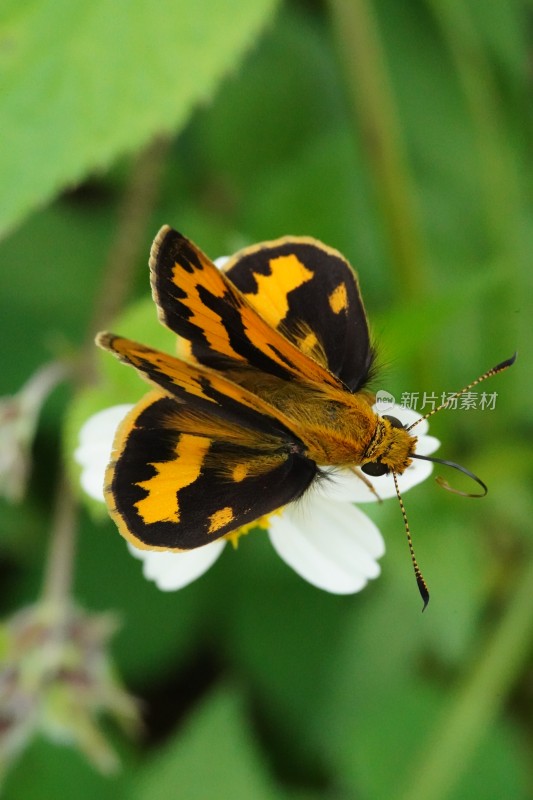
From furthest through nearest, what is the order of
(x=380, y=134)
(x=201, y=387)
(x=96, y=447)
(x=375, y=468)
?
(x=380, y=134), (x=96, y=447), (x=375, y=468), (x=201, y=387)

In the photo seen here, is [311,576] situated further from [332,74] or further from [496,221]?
[332,74]

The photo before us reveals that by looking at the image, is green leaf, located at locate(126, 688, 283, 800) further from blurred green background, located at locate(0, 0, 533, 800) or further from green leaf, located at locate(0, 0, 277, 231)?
green leaf, located at locate(0, 0, 277, 231)

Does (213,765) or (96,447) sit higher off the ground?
(96,447)

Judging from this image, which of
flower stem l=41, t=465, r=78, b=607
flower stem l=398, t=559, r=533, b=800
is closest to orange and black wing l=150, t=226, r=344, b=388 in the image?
flower stem l=41, t=465, r=78, b=607

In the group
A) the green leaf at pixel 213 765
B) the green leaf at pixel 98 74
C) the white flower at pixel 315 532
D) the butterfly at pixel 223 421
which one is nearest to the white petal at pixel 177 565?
the white flower at pixel 315 532

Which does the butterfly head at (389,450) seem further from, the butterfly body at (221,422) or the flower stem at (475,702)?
the flower stem at (475,702)

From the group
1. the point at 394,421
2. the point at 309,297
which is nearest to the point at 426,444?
the point at 394,421

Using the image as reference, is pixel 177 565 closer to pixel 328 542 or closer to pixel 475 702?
pixel 328 542

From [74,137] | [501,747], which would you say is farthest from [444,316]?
[501,747]
